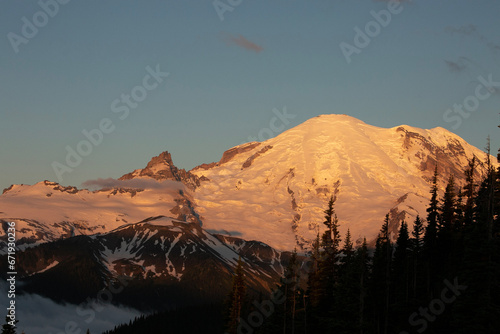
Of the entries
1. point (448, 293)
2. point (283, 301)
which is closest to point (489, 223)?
point (448, 293)

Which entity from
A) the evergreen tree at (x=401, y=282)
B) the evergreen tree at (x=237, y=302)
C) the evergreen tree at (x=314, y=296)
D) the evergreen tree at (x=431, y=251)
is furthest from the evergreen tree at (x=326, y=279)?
the evergreen tree at (x=431, y=251)

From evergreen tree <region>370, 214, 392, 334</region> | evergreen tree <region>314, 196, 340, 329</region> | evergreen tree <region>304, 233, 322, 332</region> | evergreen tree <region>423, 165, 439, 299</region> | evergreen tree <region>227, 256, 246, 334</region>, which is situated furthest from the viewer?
evergreen tree <region>423, 165, 439, 299</region>

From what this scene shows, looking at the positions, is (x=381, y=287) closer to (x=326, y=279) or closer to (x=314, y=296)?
(x=326, y=279)

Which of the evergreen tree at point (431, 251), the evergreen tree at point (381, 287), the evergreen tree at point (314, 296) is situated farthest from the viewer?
the evergreen tree at point (431, 251)

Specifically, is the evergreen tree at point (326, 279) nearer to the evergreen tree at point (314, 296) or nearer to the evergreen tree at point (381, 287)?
the evergreen tree at point (314, 296)

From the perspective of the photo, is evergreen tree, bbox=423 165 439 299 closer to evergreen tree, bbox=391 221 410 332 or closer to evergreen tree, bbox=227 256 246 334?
evergreen tree, bbox=391 221 410 332

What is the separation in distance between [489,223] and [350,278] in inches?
675

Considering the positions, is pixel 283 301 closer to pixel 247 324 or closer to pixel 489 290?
pixel 247 324

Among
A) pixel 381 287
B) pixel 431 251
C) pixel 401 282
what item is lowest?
pixel 381 287

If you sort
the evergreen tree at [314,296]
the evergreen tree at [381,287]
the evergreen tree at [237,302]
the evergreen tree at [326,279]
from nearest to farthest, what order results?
1. the evergreen tree at [381,287]
2. the evergreen tree at [326,279]
3. the evergreen tree at [314,296]
4. the evergreen tree at [237,302]

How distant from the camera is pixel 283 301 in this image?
95.8 meters

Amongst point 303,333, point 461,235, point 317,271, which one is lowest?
point 303,333

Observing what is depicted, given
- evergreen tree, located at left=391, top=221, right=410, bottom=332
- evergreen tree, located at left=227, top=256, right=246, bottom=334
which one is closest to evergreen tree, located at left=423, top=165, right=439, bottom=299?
evergreen tree, located at left=391, top=221, right=410, bottom=332

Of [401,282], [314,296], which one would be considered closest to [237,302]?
[314,296]
